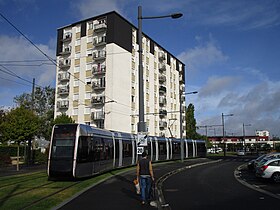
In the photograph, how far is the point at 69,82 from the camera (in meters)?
55.0

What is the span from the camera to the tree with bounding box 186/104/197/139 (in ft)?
259

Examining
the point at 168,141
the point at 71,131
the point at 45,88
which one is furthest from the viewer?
the point at 45,88

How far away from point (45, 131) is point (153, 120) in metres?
20.1

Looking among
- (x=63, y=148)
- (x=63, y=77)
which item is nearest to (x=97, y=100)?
(x=63, y=77)

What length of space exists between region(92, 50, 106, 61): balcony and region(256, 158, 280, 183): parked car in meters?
38.2

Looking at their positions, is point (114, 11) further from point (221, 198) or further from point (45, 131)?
point (221, 198)

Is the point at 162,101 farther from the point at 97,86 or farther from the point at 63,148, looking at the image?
the point at 63,148

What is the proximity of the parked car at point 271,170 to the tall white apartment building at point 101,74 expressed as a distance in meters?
31.0

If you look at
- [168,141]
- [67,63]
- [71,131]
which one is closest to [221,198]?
[71,131]

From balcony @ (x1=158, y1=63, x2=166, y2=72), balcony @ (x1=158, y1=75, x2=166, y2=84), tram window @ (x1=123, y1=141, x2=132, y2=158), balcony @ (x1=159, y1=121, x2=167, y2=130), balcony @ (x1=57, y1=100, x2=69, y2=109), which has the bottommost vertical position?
tram window @ (x1=123, y1=141, x2=132, y2=158)

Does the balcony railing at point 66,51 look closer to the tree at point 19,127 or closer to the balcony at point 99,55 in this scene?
the balcony at point 99,55

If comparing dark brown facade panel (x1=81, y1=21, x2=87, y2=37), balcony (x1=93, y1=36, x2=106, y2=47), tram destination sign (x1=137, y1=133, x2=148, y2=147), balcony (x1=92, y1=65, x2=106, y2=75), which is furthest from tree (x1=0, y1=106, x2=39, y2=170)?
dark brown facade panel (x1=81, y1=21, x2=87, y2=37)

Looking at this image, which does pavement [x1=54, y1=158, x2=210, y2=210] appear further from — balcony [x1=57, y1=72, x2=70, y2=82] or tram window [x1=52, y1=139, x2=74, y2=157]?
balcony [x1=57, y1=72, x2=70, y2=82]

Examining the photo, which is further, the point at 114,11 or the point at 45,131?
the point at 45,131
